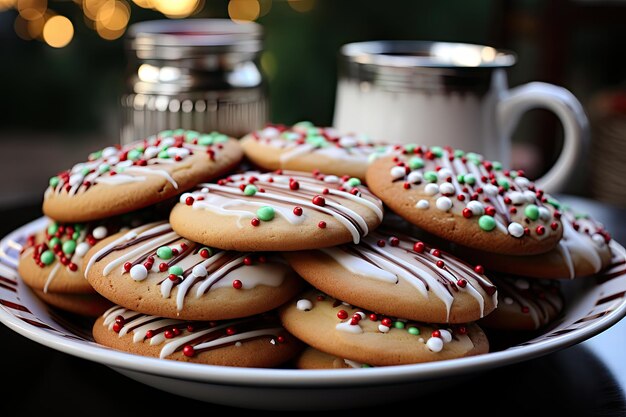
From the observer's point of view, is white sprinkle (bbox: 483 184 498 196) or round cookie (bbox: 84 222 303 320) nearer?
round cookie (bbox: 84 222 303 320)

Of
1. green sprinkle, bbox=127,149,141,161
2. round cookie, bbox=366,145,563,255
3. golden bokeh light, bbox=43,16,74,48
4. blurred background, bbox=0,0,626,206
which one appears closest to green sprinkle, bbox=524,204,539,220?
round cookie, bbox=366,145,563,255

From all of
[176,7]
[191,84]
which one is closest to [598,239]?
[191,84]

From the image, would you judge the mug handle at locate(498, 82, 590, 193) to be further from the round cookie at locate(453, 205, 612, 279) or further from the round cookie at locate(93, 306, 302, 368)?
the round cookie at locate(93, 306, 302, 368)

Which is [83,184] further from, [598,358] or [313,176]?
[598,358]

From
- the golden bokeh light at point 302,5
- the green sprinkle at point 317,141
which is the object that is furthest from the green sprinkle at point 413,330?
the golden bokeh light at point 302,5

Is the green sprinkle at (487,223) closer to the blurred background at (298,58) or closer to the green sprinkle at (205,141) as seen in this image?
the green sprinkle at (205,141)

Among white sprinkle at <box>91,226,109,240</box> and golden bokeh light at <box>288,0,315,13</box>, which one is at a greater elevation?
golden bokeh light at <box>288,0,315,13</box>

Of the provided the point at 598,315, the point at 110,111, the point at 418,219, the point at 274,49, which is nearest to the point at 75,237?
the point at 418,219
